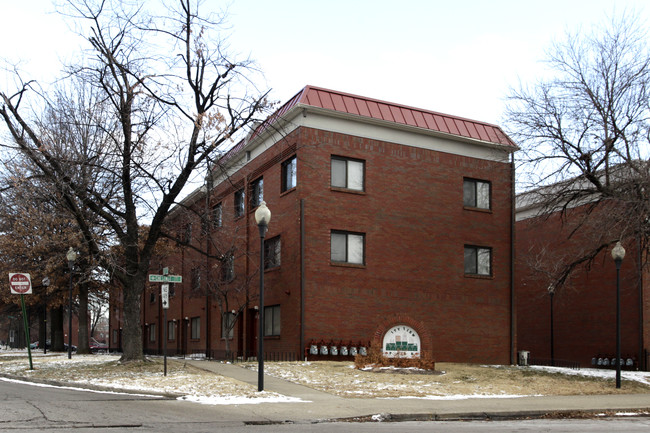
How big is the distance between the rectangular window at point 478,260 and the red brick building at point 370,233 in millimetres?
48

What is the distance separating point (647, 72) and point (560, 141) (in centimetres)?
374

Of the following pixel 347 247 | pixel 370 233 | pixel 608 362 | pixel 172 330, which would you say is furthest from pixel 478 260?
pixel 172 330

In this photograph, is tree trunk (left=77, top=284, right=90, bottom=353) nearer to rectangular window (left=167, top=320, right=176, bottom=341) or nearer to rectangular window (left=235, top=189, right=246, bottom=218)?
rectangular window (left=167, top=320, right=176, bottom=341)

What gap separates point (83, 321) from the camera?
37000mm

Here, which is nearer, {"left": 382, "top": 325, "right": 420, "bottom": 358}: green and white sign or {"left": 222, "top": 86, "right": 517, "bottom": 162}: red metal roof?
{"left": 382, "top": 325, "right": 420, "bottom": 358}: green and white sign

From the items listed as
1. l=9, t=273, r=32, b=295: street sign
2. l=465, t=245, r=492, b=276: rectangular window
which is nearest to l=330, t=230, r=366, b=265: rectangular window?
l=465, t=245, r=492, b=276: rectangular window

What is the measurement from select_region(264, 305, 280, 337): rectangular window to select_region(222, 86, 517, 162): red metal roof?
6649 millimetres

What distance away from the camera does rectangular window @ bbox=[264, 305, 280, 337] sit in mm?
27297

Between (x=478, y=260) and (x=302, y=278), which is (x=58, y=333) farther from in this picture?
(x=478, y=260)

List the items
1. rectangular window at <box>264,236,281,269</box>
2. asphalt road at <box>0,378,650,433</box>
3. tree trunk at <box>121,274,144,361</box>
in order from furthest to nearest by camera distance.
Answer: rectangular window at <box>264,236,281,269</box> → tree trunk at <box>121,274,144,361</box> → asphalt road at <box>0,378,650,433</box>

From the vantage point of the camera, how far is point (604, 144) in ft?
76.6

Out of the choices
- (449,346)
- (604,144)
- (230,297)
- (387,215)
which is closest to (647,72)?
(604,144)

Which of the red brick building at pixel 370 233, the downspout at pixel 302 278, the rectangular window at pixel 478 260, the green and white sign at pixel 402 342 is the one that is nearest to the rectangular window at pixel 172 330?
the red brick building at pixel 370 233

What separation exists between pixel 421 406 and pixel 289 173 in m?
14.8
